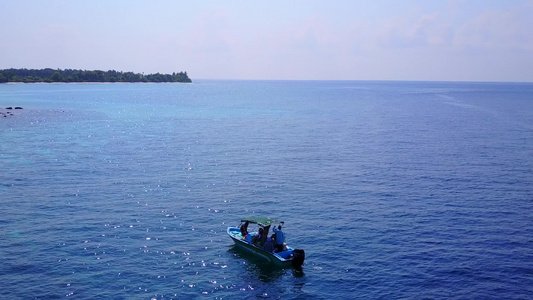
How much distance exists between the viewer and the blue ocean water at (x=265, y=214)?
40.3 m

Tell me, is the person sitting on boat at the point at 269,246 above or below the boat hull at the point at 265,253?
above

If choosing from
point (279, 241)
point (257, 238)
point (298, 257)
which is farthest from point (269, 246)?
point (298, 257)

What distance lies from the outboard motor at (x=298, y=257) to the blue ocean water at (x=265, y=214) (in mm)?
1099

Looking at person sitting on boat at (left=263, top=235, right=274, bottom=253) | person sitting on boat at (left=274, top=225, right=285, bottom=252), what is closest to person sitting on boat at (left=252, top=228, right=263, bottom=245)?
person sitting on boat at (left=263, top=235, right=274, bottom=253)

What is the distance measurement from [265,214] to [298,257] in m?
14.5

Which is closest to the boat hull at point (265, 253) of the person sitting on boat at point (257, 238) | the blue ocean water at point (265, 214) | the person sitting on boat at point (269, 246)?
the person sitting on boat at point (269, 246)

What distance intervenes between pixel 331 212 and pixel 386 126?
88749 mm

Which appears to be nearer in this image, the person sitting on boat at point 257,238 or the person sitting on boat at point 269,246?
the person sitting on boat at point 269,246

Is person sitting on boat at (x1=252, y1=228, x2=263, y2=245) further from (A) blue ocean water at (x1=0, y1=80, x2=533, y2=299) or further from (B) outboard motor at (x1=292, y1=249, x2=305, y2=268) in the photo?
(B) outboard motor at (x1=292, y1=249, x2=305, y2=268)

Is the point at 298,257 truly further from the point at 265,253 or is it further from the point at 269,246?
the point at 265,253

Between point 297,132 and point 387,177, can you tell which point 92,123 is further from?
point 387,177

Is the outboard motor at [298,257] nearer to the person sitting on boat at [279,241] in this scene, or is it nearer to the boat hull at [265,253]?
the boat hull at [265,253]

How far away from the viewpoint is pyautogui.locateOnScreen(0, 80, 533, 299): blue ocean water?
40312mm

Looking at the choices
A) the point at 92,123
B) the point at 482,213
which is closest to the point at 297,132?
the point at 92,123
